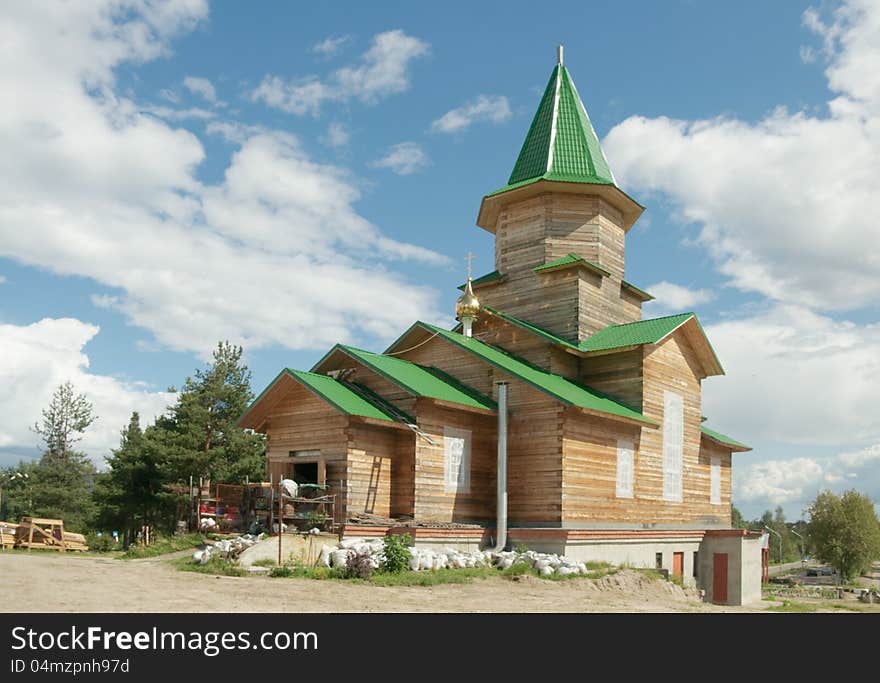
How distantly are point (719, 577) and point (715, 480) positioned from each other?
5358 mm

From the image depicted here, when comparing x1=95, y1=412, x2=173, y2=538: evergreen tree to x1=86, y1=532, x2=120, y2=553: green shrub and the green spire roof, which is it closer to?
x1=86, y1=532, x2=120, y2=553: green shrub

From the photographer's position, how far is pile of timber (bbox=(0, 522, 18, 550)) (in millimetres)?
26534

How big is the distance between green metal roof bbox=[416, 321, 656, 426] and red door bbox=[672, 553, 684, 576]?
5.05 metres

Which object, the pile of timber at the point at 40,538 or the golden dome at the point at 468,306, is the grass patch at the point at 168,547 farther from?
the golden dome at the point at 468,306

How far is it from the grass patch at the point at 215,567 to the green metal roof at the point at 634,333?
47.2 feet

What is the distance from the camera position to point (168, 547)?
73.3ft

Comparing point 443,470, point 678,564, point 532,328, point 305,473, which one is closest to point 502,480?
point 443,470

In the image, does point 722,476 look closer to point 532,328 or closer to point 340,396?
point 532,328

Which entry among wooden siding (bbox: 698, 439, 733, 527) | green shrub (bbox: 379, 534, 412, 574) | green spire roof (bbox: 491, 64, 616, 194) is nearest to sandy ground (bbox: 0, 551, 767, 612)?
green shrub (bbox: 379, 534, 412, 574)

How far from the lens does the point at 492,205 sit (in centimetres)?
3111

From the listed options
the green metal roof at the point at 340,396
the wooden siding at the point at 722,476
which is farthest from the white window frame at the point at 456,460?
the wooden siding at the point at 722,476
